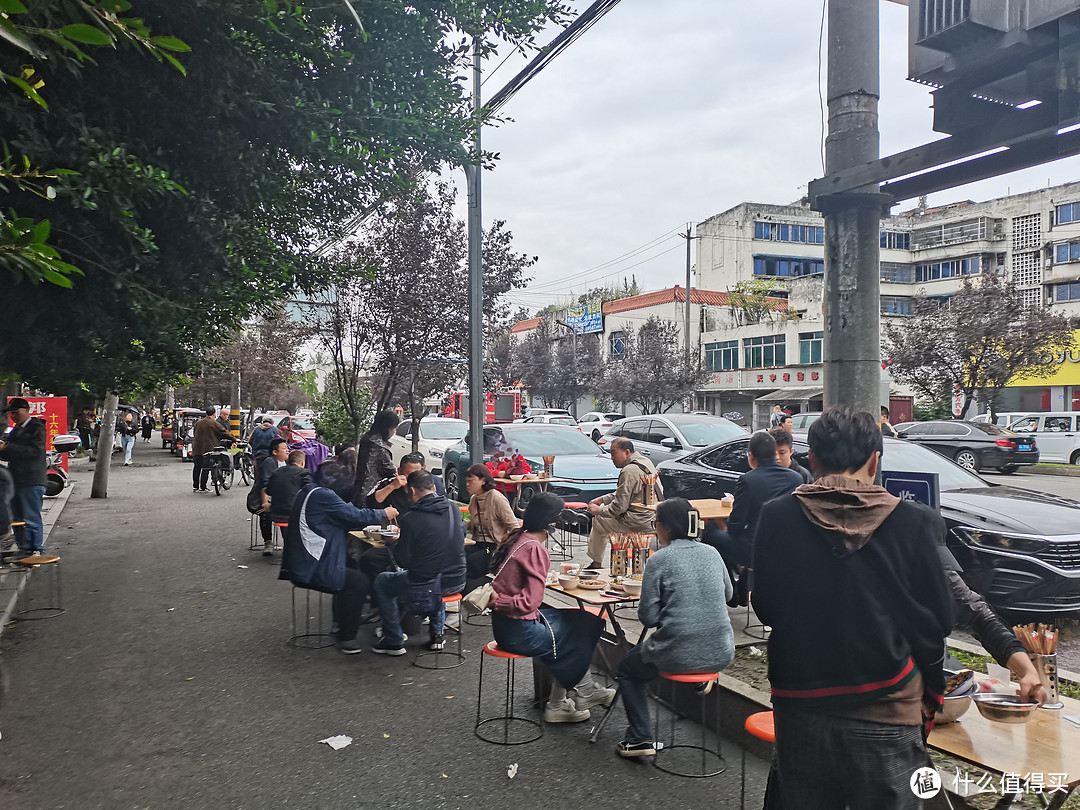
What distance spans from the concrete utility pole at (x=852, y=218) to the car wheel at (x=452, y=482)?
465 inches

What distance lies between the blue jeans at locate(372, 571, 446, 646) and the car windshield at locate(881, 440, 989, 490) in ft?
15.8

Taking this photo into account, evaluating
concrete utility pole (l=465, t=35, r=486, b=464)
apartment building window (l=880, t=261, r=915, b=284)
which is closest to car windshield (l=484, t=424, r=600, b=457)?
concrete utility pole (l=465, t=35, r=486, b=464)

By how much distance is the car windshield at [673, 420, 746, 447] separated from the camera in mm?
14617

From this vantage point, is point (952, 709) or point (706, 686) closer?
point (952, 709)

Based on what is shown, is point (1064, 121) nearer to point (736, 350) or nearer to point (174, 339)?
point (174, 339)

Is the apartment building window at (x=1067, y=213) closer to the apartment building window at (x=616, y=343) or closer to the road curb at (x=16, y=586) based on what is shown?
the apartment building window at (x=616, y=343)

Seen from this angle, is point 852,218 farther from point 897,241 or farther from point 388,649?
point 897,241

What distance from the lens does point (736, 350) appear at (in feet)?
159

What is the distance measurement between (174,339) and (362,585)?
117 inches

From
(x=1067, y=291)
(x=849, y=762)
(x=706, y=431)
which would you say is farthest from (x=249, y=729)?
(x=1067, y=291)

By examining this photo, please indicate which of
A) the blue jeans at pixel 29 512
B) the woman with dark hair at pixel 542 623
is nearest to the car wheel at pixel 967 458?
Answer: the woman with dark hair at pixel 542 623

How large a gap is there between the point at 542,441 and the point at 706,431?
324cm

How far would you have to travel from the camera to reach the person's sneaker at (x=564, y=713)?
511 cm

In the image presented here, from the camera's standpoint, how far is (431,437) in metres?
19.5
